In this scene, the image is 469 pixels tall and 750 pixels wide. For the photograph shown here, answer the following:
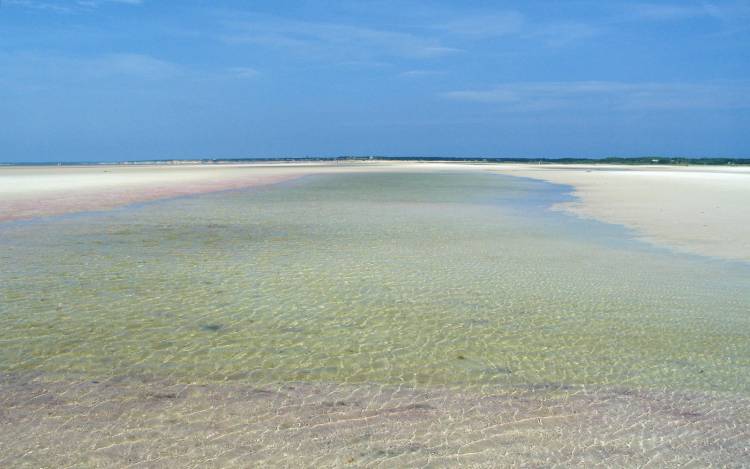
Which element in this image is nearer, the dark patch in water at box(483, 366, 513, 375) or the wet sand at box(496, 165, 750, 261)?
the dark patch in water at box(483, 366, 513, 375)

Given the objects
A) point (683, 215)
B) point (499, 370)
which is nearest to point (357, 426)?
point (499, 370)

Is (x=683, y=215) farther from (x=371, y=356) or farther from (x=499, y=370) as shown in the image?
(x=371, y=356)

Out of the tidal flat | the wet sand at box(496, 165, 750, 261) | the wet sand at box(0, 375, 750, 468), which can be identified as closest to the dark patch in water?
the tidal flat

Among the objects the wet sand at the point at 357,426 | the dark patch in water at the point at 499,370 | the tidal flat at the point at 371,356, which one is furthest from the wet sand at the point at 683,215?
the wet sand at the point at 357,426

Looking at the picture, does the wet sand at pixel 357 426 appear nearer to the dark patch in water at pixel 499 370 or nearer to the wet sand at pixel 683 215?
the dark patch in water at pixel 499 370

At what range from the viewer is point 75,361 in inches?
220

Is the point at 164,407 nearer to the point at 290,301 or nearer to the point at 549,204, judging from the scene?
the point at 290,301

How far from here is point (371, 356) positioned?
5824mm

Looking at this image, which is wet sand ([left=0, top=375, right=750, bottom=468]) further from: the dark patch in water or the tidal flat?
the dark patch in water

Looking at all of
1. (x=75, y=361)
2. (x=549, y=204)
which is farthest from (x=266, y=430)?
(x=549, y=204)

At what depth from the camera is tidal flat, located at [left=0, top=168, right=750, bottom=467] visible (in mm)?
4059

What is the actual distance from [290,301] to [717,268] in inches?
265

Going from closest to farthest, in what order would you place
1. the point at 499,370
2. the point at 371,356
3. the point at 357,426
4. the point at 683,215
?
1. the point at 357,426
2. the point at 499,370
3. the point at 371,356
4. the point at 683,215

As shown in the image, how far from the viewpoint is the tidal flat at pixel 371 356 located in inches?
160
